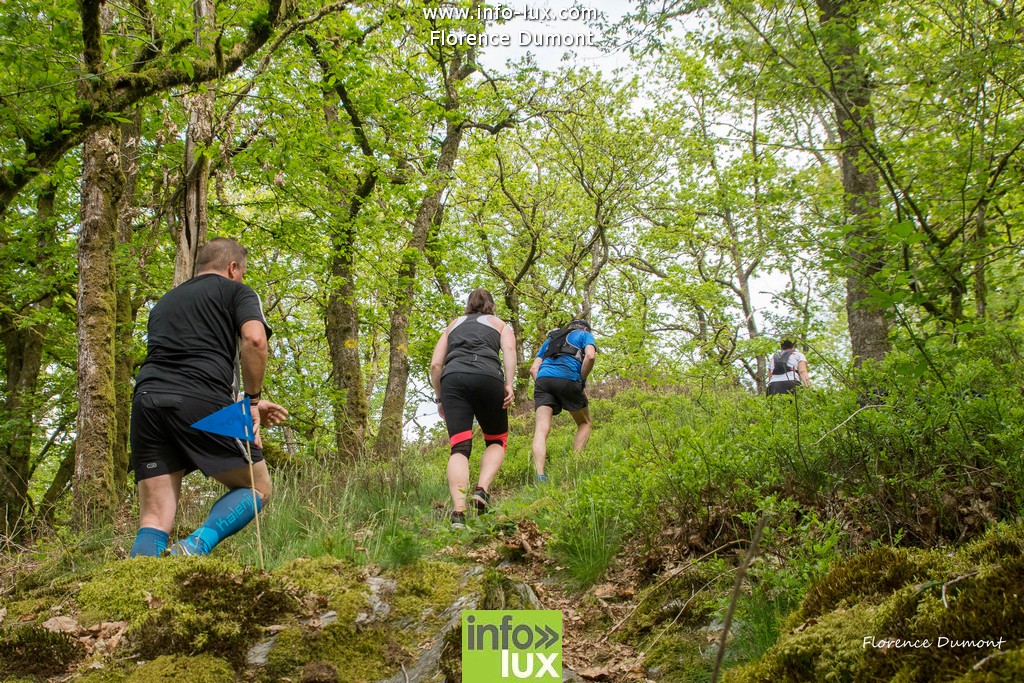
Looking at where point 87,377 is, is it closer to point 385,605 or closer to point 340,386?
point 385,605

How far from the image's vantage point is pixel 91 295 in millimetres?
6445

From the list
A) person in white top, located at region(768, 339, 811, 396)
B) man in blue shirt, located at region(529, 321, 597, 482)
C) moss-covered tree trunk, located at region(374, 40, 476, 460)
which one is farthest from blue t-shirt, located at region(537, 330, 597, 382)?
person in white top, located at region(768, 339, 811, 396)

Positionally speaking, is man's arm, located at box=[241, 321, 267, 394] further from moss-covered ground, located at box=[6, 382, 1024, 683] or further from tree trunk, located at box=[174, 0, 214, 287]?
tree trunk, located at box=[174, 0, 214, 287]

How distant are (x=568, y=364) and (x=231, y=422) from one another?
481 cm

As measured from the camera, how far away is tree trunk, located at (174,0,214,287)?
252 inches

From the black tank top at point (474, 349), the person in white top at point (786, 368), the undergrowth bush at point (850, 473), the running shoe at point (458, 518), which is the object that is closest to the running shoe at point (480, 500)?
the running shoe at point (458, 518)

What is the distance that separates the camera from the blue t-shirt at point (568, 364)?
26.1 feet

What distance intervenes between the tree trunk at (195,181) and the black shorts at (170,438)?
2.89 meters

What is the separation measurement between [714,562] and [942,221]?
11.0ft

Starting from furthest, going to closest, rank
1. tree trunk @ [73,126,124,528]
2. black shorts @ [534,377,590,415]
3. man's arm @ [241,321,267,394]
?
black shorts @ [534,377,590,415]
tree trunk @ [73,126,124,528]
man's arm @ [241,321,267,394]

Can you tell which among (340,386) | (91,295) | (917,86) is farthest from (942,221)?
(340,386)

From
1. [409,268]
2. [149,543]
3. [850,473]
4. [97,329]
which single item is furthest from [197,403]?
[409,268]

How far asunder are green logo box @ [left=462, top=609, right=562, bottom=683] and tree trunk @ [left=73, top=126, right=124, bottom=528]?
496 cm

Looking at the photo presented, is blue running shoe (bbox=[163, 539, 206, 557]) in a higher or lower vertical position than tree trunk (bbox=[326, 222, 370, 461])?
lower
